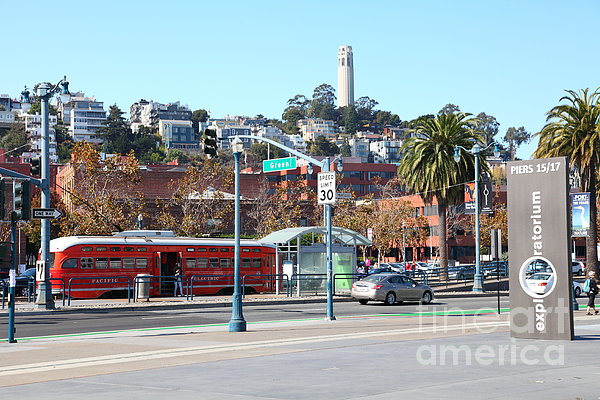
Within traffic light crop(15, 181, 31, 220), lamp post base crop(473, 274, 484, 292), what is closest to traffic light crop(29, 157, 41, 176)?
traffic light crop(15, 181, 31, 220)

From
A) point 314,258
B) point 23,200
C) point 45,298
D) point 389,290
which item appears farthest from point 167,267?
point 23,200

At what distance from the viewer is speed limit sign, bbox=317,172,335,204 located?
1046 inches

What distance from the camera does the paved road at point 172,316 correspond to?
1026 inches

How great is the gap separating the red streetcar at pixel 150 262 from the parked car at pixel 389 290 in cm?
554

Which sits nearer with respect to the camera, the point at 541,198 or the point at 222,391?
the point at 222,391

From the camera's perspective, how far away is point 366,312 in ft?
106

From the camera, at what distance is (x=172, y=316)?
31.1m

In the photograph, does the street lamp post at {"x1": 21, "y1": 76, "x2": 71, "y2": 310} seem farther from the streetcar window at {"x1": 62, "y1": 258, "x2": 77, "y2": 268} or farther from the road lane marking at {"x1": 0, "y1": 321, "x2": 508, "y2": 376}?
the road lane marking at {"x1": 0, "y1": 321, "x2": 508, "y2": 376}

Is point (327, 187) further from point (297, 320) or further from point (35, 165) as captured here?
point (35, 165)

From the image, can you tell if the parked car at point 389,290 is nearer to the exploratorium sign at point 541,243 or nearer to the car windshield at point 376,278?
the car windshield at point 376,278

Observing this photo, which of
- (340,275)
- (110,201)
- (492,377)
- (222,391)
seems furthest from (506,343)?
(110,201)

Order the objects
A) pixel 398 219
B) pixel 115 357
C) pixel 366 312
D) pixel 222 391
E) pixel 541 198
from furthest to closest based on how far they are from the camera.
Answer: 1. pixel 398 219
2. pixel 366 312
3. pixel 541 198
4. pixel 115 357
5. pixel 222 391

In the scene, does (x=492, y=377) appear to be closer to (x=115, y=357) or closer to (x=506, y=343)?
(x=506, y=343)

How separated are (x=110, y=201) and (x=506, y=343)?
4469 cm
